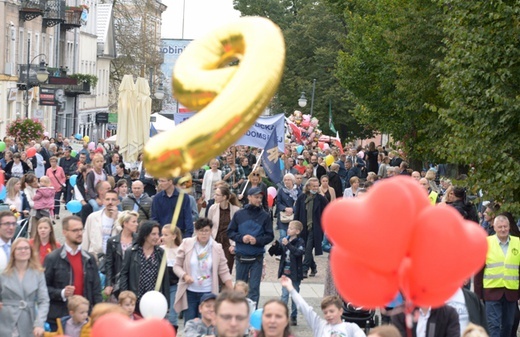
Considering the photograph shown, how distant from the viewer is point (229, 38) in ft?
19.0

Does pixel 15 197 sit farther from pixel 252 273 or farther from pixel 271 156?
pixel 271 156

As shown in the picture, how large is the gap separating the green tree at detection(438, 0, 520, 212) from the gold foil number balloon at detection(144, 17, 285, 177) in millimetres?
10780

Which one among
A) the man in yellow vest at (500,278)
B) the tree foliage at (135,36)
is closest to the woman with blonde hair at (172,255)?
the man in yellow vest at (500,278)

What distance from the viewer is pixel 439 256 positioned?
5160 millimetres

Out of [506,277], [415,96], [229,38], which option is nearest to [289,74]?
[415,96]

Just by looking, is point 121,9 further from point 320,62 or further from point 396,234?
point 396,234

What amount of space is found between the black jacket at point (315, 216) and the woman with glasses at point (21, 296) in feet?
27.1

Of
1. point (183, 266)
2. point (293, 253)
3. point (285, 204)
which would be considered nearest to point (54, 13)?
point (285, 204)

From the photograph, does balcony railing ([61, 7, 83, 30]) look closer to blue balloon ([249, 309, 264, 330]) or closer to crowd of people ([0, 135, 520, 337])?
crowd of people ([0, 135, 520, 337])

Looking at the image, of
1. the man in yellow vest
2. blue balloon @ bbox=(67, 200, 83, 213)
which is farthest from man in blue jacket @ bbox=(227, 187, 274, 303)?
blue balloon @ bbox=(67, 200, 83, 213)

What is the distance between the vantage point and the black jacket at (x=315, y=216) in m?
18.0

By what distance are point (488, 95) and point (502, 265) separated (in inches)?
182

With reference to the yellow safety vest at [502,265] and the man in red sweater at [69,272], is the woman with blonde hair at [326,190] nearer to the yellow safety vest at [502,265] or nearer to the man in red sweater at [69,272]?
the yellow safety vest at [502,265]

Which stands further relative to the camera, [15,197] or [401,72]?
[401,72]
